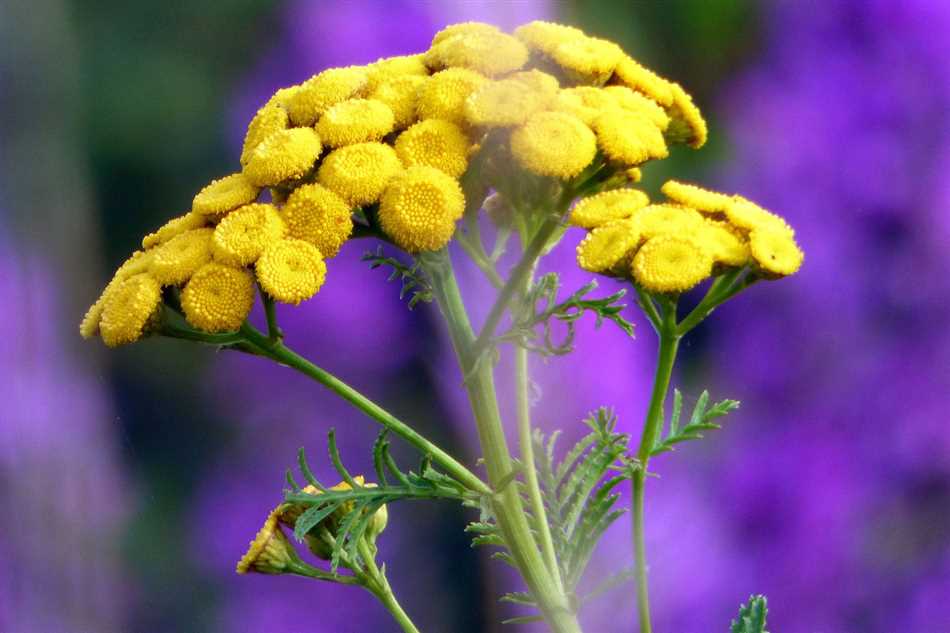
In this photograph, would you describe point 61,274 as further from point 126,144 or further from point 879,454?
point 879,454

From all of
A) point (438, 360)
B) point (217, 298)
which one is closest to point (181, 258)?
point (217, 298)

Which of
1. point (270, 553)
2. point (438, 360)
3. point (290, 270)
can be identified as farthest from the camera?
point (438, 360)

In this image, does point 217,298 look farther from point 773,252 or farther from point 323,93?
point 773,252

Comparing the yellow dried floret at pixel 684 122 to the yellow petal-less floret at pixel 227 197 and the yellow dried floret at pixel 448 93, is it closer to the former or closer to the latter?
the yellow dried floret at pixel 448 93

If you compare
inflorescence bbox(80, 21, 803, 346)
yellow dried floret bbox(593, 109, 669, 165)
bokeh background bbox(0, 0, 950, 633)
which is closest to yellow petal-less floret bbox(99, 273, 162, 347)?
inflorescence bbox(80, 21, 803, 346)

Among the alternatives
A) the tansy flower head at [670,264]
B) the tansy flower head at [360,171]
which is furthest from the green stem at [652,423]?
the tansy flower head at [360,171]

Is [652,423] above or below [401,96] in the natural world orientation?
below

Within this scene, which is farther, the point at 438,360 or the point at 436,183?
the point at 438,360

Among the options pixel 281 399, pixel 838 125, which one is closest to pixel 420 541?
pixel 281 399
